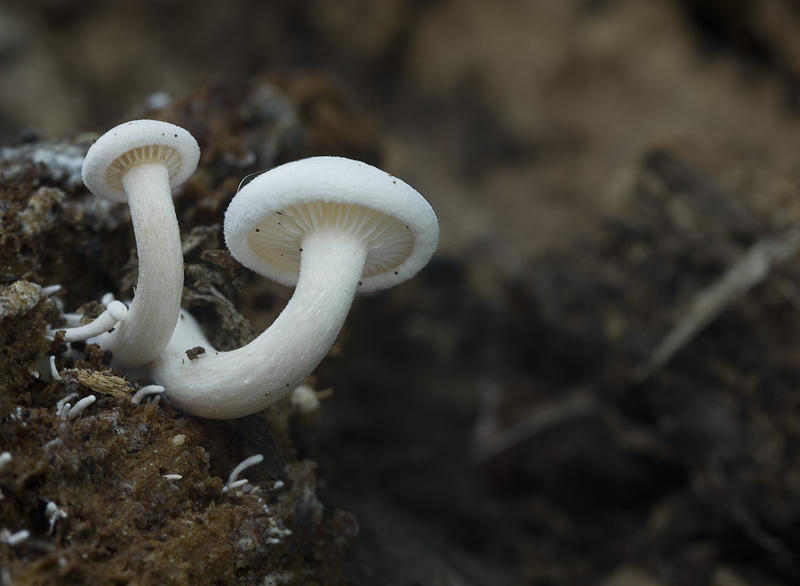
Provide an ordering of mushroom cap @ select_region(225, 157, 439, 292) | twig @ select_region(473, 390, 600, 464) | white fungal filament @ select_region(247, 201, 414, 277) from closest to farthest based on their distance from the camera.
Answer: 1. mushroom cap @ select_region(225, 157, 439, 292)
2. white fungal filament @ select_region(247, 201, 414, 277)
3. twig @ select_region(473, 390, 600, 464)

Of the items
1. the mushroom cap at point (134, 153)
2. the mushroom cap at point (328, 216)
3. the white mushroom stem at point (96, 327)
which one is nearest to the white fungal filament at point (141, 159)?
the mushroom cap at point (134, 153)

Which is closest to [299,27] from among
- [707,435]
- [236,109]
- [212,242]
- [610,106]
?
[610,106]

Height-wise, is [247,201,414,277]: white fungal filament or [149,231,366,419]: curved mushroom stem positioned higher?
[247,201,414,277]: white fungal filament

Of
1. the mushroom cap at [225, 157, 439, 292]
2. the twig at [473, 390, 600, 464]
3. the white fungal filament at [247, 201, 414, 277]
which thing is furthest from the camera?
the twig at [473, 390, 600, 464]

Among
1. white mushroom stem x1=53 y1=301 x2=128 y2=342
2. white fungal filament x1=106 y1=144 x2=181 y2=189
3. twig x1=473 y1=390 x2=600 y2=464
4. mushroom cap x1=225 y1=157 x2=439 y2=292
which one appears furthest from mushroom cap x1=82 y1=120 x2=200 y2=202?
twig x1=473 y1=390 x2=600 y2=464

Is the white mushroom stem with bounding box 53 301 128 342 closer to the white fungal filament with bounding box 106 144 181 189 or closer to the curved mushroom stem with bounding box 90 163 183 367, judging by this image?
the curved mushroom stem with bounding box 90 163 183 367

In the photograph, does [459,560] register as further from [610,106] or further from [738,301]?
[610,106]

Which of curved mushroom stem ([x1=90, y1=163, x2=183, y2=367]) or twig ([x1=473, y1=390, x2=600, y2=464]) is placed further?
twig ([x1=473, y1=390, x2=600, y2=464])
